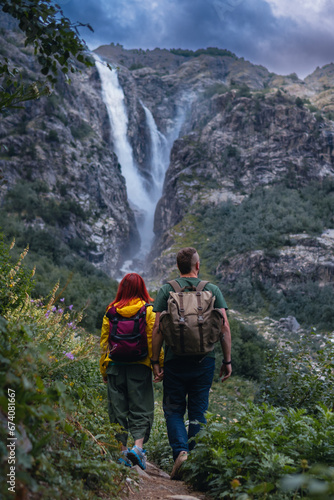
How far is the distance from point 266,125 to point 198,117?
20664 mm

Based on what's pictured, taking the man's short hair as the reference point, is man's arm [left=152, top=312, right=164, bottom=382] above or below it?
below

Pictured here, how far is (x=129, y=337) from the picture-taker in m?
3.39

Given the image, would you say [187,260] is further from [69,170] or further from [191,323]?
[69,170]

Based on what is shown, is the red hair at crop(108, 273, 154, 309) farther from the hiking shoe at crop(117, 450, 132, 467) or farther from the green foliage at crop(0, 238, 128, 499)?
the hiking shoe at crop(117, 450, 132, 467)

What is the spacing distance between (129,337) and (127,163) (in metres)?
57.2

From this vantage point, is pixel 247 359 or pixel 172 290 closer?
pixel 172 290

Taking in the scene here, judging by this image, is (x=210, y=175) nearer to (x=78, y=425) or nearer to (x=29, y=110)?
(x=29, y=110)

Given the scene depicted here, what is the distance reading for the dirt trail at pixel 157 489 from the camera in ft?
7.76

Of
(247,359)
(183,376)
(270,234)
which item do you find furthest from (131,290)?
(270,234)

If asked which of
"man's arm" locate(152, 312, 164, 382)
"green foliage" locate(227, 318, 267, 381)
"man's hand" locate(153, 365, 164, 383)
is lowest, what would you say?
"green foliage" locate(227, 318, 267, 381)

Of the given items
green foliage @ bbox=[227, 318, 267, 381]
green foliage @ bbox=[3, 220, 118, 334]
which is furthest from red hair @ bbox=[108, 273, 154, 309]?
green foliage @ bbox=[227, 318, 267, 381]

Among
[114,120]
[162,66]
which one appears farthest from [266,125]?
[162,66]

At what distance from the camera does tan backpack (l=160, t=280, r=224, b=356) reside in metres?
2.98

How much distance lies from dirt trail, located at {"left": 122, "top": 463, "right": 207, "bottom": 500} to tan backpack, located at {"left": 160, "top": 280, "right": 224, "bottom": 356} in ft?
3.21
